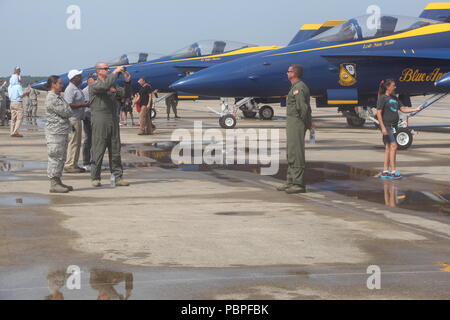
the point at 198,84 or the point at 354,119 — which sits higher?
the point at 198,84

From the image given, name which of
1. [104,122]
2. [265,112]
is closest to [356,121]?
[265,112]

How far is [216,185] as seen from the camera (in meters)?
11.7

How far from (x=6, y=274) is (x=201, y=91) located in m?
14.9

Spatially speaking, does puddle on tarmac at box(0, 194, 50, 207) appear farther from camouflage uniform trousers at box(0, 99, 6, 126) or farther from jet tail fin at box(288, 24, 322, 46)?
jet tail fin at box(288, 24, 322, 46)

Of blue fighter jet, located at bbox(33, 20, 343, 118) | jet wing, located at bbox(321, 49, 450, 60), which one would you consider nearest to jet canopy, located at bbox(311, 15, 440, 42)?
jet wing, located at bbox(321, 49, 450, 60)

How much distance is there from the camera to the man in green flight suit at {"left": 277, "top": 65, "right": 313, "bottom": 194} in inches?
431

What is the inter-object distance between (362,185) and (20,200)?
4.98 metres

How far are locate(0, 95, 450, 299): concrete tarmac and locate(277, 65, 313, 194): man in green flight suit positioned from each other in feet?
0.99

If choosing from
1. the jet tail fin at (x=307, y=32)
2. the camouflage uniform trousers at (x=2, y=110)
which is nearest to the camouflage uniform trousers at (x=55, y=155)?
the camouflage uniform trousers at (x=2, y=110)

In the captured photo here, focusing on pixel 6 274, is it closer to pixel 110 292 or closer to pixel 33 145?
pixel 110 292

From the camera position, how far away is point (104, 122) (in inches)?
446

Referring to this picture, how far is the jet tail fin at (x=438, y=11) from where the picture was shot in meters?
23.2

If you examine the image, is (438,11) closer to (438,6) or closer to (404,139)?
(438,6)

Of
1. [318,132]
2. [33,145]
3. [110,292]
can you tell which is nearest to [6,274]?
[110,292]
